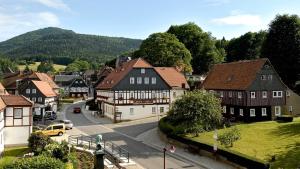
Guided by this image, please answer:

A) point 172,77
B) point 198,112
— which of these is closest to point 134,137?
point 198,112

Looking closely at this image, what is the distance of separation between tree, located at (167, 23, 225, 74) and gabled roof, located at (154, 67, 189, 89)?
25.0 m

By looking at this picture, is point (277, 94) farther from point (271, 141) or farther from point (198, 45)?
point (198, 45)

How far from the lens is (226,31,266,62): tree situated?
324 feet

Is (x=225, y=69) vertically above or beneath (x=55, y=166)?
above

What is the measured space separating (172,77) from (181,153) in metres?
35.4

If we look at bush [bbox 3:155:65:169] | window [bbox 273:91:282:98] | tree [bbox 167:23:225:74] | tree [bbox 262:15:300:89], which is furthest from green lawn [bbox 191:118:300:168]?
tree [bbox 167:23:225:74]

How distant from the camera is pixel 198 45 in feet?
330

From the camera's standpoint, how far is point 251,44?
3939 inches

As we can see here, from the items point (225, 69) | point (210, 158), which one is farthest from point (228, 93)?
point (210, 158)

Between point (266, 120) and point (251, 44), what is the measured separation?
167ft

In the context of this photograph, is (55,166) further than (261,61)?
No

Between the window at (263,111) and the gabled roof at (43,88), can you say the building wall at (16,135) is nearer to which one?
the window at (263,111)

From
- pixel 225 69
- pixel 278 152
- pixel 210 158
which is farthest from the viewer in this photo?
pixel 225 69

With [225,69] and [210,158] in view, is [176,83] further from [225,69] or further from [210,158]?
[210,158]
